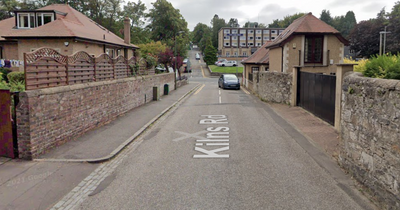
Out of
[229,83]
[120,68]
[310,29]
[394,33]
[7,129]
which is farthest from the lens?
[394,33]

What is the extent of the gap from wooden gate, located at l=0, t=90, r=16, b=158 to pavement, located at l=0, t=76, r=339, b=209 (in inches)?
11.1

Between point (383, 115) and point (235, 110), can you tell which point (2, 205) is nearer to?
point (383, 115)

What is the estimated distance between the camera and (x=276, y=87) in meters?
22.3

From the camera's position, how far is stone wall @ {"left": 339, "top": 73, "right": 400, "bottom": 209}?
5.54 metres

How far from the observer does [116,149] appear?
9.73 m

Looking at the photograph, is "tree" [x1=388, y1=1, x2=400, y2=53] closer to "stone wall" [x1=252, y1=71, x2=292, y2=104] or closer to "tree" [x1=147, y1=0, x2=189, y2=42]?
"stone wall" [x1=252, y1=71, x2=292, y2=104]

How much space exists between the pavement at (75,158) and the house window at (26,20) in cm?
2078

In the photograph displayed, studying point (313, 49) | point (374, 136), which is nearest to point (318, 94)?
point (374, 136)

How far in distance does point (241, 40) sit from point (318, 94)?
93605 millimetres

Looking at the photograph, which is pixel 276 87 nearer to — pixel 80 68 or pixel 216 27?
pixel 80 68

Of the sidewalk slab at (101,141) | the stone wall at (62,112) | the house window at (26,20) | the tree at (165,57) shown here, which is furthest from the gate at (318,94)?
the house window at (26,20)

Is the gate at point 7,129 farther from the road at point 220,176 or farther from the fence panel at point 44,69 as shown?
the road at point 220,176

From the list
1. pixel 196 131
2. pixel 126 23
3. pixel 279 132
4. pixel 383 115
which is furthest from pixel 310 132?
pixel 126 23

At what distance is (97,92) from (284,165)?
25.1 ft
